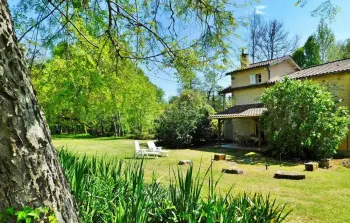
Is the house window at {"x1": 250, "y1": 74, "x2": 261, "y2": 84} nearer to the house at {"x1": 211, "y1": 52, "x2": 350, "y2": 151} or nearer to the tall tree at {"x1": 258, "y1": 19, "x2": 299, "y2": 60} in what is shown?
the house at {"x1": 211, "y1": 52, "x2": 350, "y2": 151}

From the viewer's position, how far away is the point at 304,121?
1519 centimetres

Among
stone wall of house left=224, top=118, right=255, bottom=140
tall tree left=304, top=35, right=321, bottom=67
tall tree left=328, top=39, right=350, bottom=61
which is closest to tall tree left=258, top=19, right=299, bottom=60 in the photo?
tall tree left=304, top=35, right=321, bottom=67

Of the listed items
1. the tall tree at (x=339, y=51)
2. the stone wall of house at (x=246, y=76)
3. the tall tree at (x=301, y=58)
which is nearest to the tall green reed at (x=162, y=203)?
the stone wall of house at (x=246, y=76)

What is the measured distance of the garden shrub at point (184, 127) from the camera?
23.5m

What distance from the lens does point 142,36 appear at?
602 cm

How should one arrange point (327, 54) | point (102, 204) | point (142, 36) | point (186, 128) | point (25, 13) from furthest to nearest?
point (327, 54) → point (186, 128) → point (142, 36) → point (25, 13) → point (102, 204)

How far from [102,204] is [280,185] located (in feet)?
25.1

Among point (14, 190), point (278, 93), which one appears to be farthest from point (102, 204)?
point (278, 93)

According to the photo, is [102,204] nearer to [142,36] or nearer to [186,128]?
[142,36]

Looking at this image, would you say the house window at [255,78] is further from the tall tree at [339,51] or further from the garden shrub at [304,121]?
the tall tree at [339,51]

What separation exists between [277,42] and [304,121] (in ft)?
79.7

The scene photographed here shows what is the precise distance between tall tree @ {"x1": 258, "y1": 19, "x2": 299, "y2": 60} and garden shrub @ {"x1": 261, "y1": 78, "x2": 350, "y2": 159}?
21.5 metres

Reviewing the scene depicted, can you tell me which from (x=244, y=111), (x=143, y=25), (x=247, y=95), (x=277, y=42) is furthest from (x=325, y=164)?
(x=277, y=42)

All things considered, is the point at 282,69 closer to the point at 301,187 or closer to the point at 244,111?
the point at 244,111
